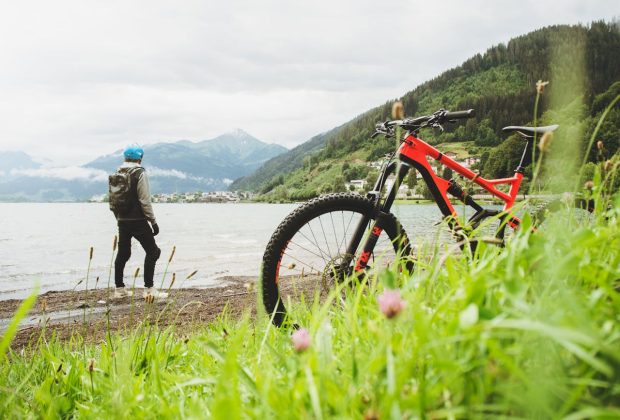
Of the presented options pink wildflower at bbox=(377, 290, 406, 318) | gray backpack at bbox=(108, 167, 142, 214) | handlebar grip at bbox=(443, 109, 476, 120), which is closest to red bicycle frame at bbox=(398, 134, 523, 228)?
handlebar grip at bbox=(443, 109, 476, 120)

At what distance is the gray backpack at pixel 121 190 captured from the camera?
876 centimetres

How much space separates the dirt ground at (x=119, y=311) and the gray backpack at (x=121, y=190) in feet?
6.16

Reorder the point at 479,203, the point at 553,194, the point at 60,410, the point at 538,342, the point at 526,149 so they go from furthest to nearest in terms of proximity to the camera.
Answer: the point at 526,149
the point at 479,203
the point at 553,194
the point at 60,410
the point at 538,342

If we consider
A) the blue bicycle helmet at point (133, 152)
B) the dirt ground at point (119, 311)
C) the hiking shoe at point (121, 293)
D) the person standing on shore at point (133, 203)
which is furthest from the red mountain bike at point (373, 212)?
the hiking shoe at point (121, 293)

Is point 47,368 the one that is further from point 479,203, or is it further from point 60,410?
point 479,203

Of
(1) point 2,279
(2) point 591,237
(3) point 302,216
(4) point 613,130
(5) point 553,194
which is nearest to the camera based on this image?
(2) point 591,237

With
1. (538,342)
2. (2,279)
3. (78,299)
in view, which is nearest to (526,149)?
(538,342)

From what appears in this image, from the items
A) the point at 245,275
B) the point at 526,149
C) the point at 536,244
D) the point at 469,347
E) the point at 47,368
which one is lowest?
the point at 245,275

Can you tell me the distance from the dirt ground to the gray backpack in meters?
1.88

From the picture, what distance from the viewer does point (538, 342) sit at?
1117 millimetres

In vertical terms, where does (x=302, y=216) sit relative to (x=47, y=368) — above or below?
above

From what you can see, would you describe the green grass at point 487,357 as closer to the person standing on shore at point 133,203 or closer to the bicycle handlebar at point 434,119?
the bicycle handlebar at point 434,119

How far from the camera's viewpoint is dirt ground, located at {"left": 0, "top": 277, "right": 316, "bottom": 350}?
6.02 m

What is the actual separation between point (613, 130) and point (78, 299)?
10857mm
